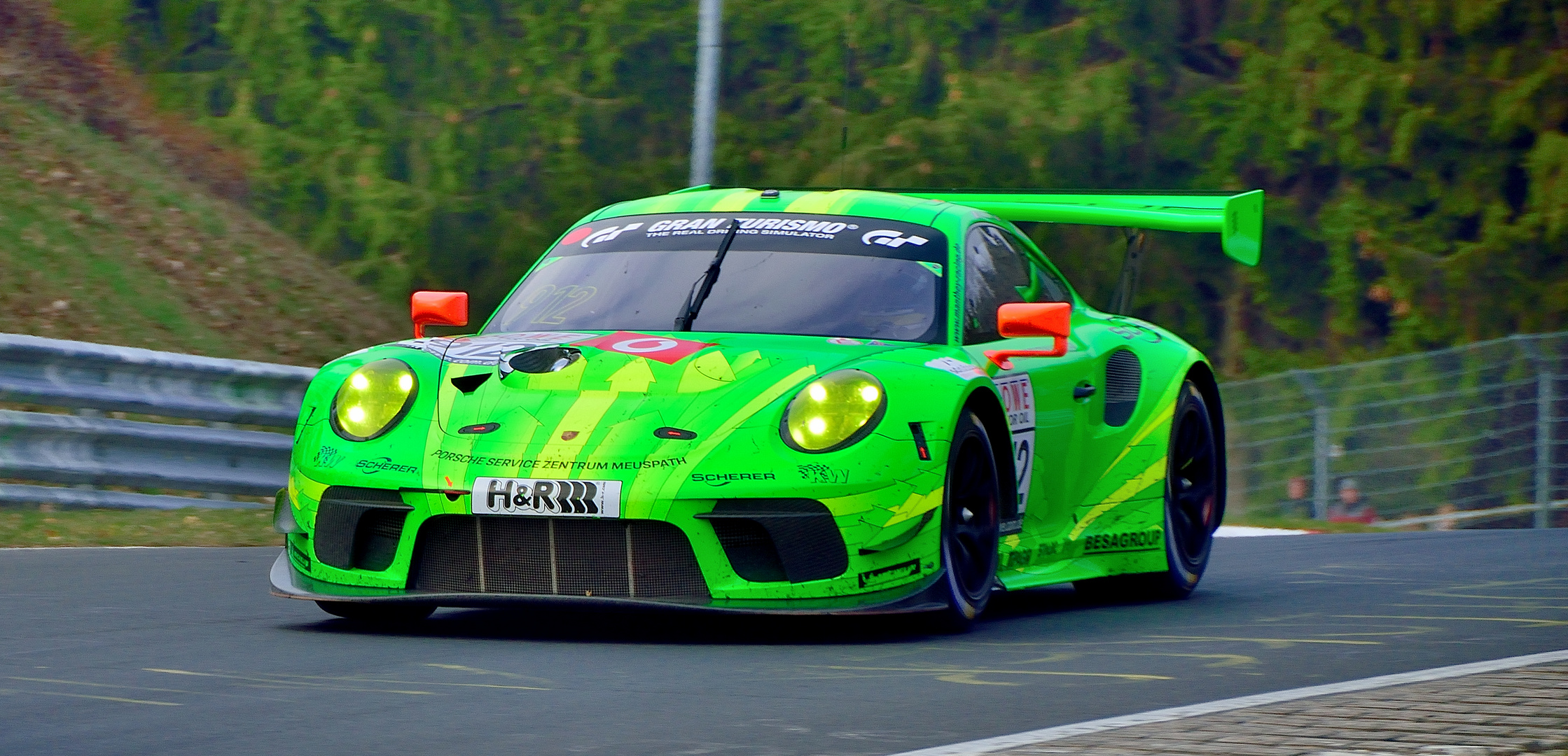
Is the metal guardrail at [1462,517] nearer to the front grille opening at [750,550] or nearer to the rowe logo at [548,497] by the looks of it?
the front grille opening at [750,550]

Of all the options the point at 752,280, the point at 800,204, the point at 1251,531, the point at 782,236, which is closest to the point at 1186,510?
the point at 800,204

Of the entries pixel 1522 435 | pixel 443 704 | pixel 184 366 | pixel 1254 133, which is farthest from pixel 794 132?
pixel 443 704

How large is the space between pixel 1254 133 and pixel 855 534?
17.8 m

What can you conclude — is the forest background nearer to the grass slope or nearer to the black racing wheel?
the grass slope

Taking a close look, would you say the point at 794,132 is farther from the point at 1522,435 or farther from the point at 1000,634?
the point at 1000,634

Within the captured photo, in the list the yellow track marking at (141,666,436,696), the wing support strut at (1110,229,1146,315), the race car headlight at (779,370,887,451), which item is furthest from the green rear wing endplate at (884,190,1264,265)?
the yellow track marking at (141,666,436,696)

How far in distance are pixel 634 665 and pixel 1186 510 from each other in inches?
135

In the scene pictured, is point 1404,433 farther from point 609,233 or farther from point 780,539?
point 780,539

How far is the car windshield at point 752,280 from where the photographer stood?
7086mm

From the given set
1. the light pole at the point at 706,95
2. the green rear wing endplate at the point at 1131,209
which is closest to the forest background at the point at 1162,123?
the light pole at the point at 706,95

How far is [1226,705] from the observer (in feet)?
16.3

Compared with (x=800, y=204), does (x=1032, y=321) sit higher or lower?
lower

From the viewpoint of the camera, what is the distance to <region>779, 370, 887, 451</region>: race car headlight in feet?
20.4

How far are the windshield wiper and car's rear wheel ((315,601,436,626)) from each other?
113 centimetres
